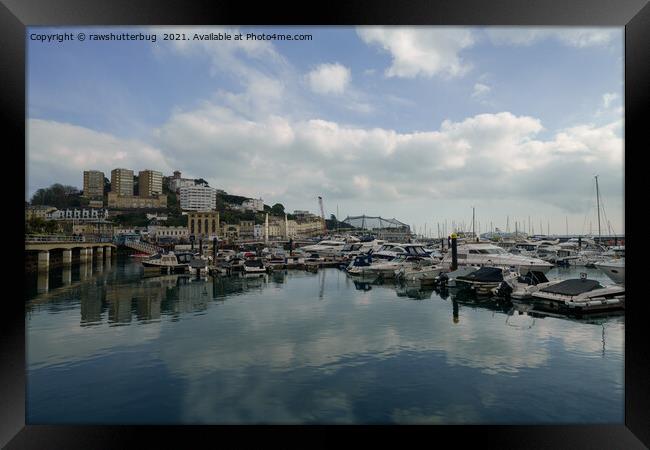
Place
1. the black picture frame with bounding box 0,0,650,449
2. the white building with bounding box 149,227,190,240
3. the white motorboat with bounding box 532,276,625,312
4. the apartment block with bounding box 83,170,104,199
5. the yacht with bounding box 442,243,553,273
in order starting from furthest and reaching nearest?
the white building with bounding box 149,227,190,240 < the apartment block with bounding box 83,170,104,199 < the yacht with bounding box 442,243,553,273 < the white motorboat with bounding box 532,276,625,312 < the black picture frame with bounding box 0,0,650,449

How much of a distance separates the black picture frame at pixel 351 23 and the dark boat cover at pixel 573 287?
28.0ft

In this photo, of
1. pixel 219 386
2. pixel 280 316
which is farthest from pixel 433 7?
pixel 280 316

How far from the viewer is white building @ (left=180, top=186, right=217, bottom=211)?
4666cm

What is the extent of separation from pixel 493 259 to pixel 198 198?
39679mm

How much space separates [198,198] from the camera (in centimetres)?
4762

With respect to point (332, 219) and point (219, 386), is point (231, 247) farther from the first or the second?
point (219, 386)

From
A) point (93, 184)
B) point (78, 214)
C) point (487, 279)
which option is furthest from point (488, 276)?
point (93, 184)

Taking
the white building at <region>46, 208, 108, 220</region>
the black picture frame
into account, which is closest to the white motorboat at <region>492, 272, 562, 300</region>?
the black picture frame

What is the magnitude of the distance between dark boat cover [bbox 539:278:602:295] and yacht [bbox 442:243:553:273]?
5334 millimetres

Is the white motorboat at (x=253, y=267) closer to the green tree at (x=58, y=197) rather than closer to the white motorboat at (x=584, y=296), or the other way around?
the white motorboat at (x=584, y=296)

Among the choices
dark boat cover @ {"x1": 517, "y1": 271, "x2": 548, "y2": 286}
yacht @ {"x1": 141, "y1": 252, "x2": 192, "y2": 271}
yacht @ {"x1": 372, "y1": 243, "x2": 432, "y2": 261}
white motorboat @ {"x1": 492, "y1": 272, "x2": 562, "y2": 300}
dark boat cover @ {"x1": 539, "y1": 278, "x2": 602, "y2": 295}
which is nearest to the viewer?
dark boat cover @ {"x1": 539, "y1": 278, "x2": 602, "y2": 295}

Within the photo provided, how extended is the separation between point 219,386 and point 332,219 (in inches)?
2146

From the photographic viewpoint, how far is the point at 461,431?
290cm

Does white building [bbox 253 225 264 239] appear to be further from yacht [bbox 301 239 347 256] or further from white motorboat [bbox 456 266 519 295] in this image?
white motorboat [bbox 456 266 519 295]
